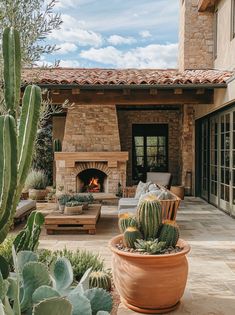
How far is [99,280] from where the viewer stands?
133 inches

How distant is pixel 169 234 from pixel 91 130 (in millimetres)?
7885

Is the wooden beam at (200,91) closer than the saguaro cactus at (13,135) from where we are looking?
No

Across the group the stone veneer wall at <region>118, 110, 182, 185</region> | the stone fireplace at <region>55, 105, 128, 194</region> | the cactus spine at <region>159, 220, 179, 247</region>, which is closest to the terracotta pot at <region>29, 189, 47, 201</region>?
the stone fireplace at <region>55, 105, 128, 194</region>

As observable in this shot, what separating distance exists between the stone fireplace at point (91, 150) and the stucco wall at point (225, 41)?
3.31m

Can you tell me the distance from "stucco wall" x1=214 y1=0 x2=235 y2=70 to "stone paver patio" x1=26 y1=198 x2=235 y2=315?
3340mm

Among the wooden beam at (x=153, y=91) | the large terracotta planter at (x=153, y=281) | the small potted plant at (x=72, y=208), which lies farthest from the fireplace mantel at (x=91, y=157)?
the large terracotta planter at (x=153, y=281)

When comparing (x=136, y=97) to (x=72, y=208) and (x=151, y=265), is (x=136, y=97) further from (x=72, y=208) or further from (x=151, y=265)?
(x=151, y=265)

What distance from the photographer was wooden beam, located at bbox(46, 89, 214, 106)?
339 inches

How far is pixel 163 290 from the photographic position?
3.29m

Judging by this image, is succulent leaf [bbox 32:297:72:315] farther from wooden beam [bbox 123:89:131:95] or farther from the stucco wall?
the stucco wall

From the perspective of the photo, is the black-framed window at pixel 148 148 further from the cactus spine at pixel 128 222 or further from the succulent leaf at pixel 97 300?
the succulent leaf at pixel 97 300

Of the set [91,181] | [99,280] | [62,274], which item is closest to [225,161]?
[91,181]

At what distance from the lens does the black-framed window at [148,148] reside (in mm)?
12820

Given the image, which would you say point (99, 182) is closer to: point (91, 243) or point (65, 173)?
point (65, 173)
